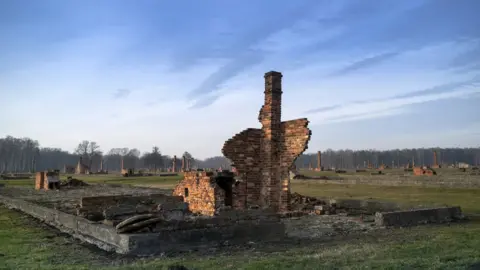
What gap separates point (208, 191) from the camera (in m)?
13.7

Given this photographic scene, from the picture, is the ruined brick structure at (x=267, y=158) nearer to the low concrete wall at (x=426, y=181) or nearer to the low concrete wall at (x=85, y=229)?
the low concrete wall at (x=85, y=229)

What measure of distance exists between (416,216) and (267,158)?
493 cm

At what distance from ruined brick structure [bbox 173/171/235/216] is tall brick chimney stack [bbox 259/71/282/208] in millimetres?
1291

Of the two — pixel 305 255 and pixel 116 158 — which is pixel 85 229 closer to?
pixel 305 255

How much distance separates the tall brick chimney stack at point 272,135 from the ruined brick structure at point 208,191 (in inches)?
50.8

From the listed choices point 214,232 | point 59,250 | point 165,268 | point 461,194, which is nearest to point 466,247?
point 214,232

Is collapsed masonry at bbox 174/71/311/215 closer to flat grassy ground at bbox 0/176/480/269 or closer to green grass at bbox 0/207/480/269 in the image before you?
flat grassy ground at bbox 0/176/480/269

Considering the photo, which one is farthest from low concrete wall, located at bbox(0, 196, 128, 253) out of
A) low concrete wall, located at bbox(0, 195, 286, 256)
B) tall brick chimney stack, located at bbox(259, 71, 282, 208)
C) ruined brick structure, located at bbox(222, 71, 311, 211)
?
tall brick chimney stack, located at bbox(259, 71, 282, 208)

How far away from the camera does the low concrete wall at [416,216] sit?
40.5 feet

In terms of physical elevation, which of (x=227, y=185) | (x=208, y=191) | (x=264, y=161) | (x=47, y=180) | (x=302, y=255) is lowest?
(x=302, y=255)

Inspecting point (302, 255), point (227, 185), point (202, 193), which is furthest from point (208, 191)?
point (302, 255)

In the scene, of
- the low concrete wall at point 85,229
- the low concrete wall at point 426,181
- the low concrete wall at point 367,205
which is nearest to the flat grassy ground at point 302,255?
the low concrete wall at point 85,229

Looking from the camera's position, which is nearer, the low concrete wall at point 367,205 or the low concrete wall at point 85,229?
the low concrete wall at point 85,229

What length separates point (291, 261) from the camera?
6.91 meters
